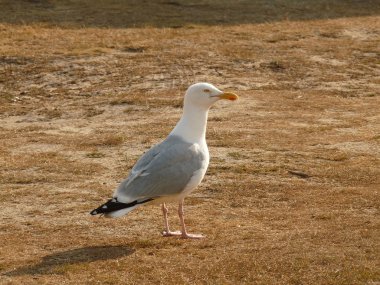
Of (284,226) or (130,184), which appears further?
(284,226)

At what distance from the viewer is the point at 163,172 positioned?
789 cm

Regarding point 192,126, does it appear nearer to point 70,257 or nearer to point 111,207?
point 111,207

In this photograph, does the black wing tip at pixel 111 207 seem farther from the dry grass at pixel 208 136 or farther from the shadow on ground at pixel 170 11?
the shadow on ground at pixel 170 11

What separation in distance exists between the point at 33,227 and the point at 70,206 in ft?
2.40

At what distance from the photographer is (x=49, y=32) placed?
64.4 feet

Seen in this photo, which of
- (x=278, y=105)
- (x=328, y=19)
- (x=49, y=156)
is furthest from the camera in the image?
(x=328, y=19)

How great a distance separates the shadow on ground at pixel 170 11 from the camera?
21.1m

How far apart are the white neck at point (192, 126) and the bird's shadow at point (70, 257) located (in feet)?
3.47

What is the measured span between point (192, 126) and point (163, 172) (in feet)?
1.73

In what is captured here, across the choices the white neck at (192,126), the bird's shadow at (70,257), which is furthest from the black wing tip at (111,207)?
the white neck at (192,126)

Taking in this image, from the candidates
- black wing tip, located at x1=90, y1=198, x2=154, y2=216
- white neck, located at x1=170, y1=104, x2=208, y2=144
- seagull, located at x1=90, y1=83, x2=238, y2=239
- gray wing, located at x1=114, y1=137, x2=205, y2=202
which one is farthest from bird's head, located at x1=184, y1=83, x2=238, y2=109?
black wing tip, located at x1=90, y1=198, x2=154, y2=216

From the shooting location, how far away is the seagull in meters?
7.72

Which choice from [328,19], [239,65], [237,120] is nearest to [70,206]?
[237,120]

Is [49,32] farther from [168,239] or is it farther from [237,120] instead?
[168,239]
